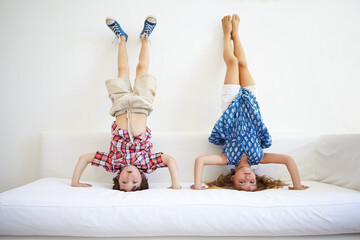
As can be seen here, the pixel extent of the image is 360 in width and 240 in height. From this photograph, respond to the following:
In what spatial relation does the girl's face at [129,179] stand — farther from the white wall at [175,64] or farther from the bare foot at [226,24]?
the bare foot at [226,24]

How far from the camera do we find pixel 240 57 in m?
2.02

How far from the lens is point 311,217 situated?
115 cm

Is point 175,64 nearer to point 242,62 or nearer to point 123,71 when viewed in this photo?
point 123,71

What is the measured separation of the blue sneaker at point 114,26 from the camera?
1.89 meters

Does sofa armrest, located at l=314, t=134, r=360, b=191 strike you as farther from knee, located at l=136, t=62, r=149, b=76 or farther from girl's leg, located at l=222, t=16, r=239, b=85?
knee, located at l=136, t=62, r=149, b=76

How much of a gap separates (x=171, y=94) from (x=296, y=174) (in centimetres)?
118

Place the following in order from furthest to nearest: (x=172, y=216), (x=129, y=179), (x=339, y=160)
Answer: (x=339, y=160)
(x=129, y=179)
(x=172, y=216)

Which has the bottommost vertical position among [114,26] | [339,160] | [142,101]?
[339,160]

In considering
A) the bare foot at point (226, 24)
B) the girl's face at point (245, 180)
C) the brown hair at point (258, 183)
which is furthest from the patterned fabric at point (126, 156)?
the bare foot at point (226, 24)

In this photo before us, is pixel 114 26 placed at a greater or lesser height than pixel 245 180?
greater

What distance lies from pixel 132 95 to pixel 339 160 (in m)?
1.62

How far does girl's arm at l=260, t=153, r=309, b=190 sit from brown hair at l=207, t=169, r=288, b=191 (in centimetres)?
10

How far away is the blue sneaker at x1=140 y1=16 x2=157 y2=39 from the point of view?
1890mm

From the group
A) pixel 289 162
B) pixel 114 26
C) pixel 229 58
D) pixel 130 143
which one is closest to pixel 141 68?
pixel 114 26
